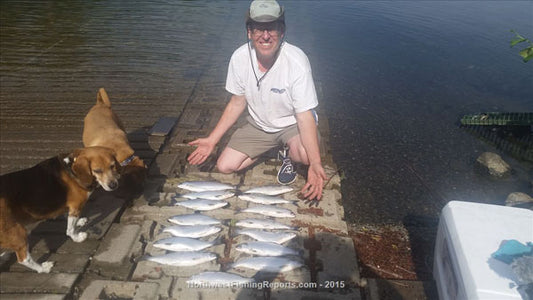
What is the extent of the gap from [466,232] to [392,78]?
9347 millimetres

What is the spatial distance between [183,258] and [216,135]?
7.15 ft

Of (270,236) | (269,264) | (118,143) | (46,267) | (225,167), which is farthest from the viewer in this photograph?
(225,167)

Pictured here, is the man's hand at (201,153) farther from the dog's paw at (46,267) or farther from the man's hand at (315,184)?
the dog's paw at (46,267)

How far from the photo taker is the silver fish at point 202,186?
541cm

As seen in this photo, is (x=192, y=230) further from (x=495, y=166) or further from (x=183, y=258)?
(x=495, y=166)

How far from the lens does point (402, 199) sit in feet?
20.3

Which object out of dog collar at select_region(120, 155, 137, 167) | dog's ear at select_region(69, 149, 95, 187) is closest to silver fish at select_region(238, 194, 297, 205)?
dog collar at select_region(120, 155, 137, 167)

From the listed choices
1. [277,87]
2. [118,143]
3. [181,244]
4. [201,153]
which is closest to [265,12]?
[277,87]

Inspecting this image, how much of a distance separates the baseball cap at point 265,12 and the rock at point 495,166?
5355mm

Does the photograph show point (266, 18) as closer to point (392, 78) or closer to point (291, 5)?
point (392, 78)

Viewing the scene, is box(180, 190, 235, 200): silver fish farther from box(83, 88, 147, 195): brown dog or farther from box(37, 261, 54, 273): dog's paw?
box(37, 261, 54, 273): dog's paw

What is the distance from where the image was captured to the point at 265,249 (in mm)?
4316

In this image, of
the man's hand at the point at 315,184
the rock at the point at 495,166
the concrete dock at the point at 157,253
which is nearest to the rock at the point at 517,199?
the rock at the point at 495,166

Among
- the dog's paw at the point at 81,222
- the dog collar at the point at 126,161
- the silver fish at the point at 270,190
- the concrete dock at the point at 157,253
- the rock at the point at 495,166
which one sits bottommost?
the rock at the point at 495,166
